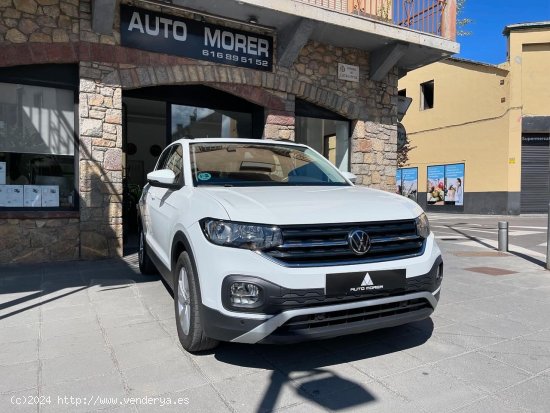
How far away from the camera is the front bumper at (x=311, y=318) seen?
265 centimetres

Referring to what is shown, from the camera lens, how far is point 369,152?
32.6 feet

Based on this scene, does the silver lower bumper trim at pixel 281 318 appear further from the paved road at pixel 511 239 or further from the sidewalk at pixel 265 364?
the paved road at pixel 511 239

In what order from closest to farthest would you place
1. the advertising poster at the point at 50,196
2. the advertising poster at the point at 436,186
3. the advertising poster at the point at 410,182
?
the advertising poster at the point at 50,196
the advertising poster at the point at 436,186
the advertising poster at the point at 410,182

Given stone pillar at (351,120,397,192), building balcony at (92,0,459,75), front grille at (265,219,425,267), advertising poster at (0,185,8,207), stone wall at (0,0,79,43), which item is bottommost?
front grille at (265,219,425,267)

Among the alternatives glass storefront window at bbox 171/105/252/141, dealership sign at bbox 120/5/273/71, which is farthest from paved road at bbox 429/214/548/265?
dealership sign at bbox 120/5/273/71

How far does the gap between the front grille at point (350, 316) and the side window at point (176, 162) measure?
1.76 metres

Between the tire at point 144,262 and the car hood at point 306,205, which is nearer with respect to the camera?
the car hood at point 306,205

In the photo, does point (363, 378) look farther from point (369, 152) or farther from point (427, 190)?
point (427, 190)

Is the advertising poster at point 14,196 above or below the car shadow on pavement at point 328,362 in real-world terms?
above

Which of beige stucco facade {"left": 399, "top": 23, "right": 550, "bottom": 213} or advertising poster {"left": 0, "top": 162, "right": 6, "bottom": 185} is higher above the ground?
beige stucco facade {"left": 399, "top": 23, "right": 550, "bottom": 213}

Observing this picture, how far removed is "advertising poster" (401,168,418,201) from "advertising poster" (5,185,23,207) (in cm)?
2088

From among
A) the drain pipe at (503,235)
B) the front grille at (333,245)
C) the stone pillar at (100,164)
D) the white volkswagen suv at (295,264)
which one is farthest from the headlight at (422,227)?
the drain pipe at (503,235)

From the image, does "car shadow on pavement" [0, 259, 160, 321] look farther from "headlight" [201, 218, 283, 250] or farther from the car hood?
"headlight" [201, 218, 283, 250]

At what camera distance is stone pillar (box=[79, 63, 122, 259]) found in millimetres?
7039
